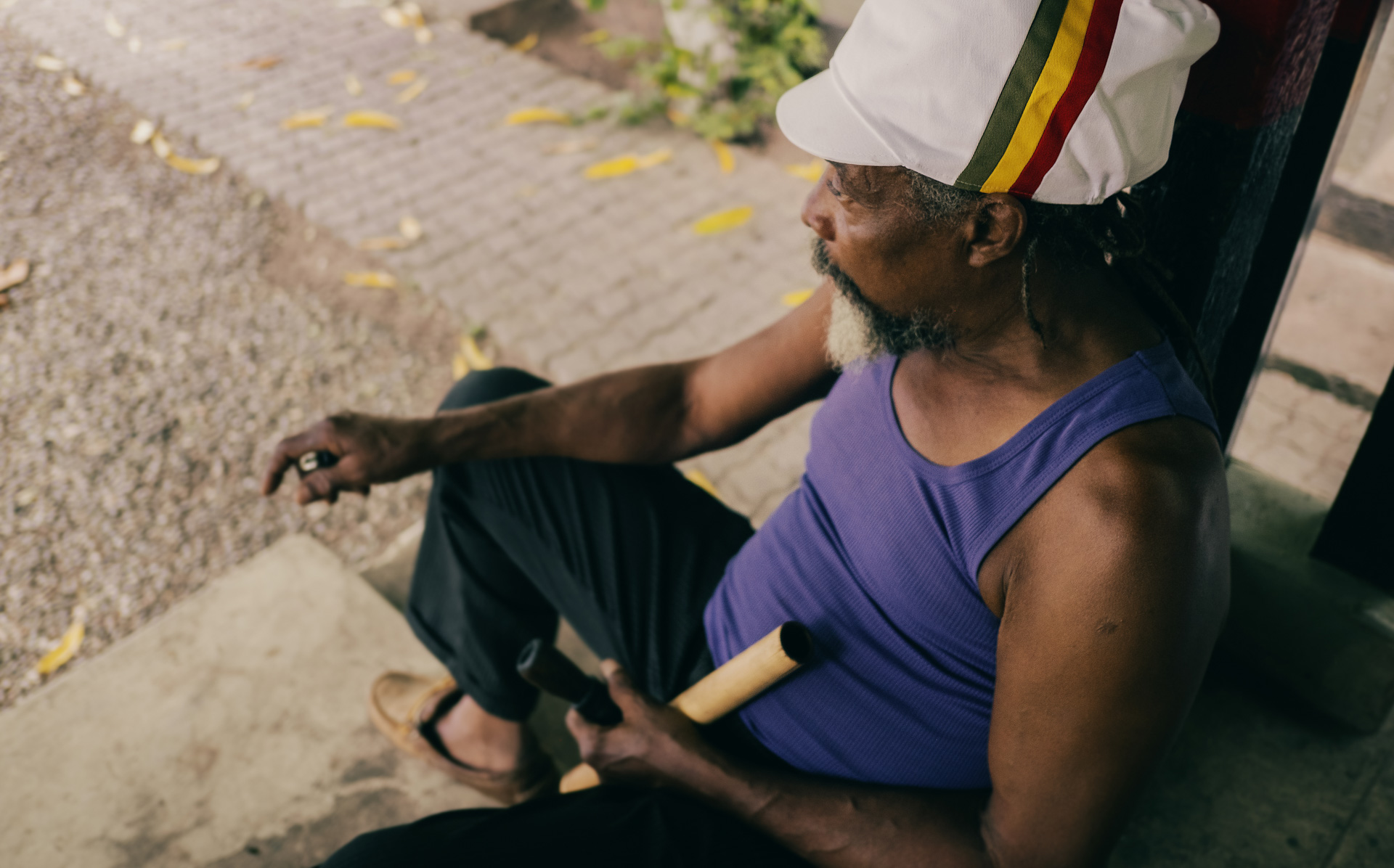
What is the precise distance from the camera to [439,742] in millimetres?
2328

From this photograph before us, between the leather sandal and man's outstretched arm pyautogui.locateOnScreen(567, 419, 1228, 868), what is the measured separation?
119 cm

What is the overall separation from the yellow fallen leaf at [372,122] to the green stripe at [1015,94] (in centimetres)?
473

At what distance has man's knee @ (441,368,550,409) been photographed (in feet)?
7.25

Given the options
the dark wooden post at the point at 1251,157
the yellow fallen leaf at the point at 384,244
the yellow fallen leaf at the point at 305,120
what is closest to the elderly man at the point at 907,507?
the dark wooden post at the point at 1251,157

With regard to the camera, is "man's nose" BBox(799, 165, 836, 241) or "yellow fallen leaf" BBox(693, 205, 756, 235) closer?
"man's nose" BBox(799, 165, 836, 241)

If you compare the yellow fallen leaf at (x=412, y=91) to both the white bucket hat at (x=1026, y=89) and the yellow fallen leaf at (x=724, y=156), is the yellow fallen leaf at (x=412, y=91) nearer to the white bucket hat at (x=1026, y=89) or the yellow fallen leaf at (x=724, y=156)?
the yellow fallen leaf at (x=724, y=156)

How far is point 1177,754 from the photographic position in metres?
1.96

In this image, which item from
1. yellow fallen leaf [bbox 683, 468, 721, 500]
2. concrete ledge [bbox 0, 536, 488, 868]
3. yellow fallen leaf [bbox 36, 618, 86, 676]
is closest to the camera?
concrete ledge [bbox 0, 536, 488, 868]

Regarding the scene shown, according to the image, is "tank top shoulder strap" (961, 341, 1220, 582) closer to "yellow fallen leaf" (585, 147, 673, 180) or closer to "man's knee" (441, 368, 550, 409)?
"man's knee" (441, 368, 550, 409)

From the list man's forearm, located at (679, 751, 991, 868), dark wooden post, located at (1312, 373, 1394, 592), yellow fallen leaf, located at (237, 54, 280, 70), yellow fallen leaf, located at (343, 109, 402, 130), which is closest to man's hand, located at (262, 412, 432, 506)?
man's forearm, located at (679, 751, 991, 868)

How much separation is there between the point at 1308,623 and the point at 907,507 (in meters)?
1.04

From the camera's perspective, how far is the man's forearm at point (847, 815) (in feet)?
4.85

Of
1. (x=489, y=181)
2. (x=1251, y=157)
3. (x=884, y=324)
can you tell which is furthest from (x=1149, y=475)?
(x=489, y=181)

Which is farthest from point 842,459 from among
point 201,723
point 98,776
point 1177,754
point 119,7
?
point 119,7
